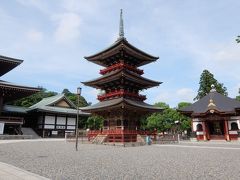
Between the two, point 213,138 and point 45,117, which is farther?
point 45,117

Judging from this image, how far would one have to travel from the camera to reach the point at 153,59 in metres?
35.3

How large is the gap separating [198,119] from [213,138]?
4.00 metres

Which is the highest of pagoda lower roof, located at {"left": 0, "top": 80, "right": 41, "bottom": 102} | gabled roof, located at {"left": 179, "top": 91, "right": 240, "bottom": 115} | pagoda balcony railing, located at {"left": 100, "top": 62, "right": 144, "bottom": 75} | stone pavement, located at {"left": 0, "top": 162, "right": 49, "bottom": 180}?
pagoda balcony railing, located at {"left": 100, "top": 62, "right": 144, "bottom": 75}

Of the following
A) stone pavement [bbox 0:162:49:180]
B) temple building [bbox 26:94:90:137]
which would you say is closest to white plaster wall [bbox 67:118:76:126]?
temple building [bbox 26:94:90:137]

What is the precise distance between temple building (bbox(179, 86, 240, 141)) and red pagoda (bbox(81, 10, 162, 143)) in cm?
1038

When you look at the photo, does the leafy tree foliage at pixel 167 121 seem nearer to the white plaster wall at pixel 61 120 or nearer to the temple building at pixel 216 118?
the temple building at pixel 216 118

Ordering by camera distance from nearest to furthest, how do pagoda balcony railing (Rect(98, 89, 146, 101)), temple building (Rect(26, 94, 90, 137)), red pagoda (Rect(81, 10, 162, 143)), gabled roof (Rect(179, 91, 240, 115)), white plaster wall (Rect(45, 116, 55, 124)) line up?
1. red pagoda (Rect(81, 10, 162, 143))
2. pagoda balcony railing (Rect(98, 89, 146, 101))
3. gabled roof (Rect(179, 91, 240, 115))
4. temple building (Rect(26, 94, 90, 137))
5. white plaster wall (Rect(45, 116, 55, 124))

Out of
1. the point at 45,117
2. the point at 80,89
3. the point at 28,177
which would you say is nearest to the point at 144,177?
the point at 28,177

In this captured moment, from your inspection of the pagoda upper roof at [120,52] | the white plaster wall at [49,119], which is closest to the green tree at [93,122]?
the white plaster wall at [49,119]

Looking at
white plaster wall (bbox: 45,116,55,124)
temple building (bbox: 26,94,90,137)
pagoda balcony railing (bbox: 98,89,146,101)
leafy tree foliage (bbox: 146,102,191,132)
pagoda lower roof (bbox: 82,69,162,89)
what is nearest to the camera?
pagoda lower roof (bbox: 82,69,162,89)

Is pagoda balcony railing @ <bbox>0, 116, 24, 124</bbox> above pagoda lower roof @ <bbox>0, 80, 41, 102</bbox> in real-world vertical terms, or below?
below

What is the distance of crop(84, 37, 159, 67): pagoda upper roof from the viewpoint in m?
30.5

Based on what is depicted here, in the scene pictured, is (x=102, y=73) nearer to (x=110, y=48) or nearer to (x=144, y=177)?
(x=110, y=48)

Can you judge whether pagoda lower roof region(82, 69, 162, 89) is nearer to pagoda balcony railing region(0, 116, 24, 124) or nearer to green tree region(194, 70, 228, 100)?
pagoda balcony railing region(0, 116, 24, 124)
